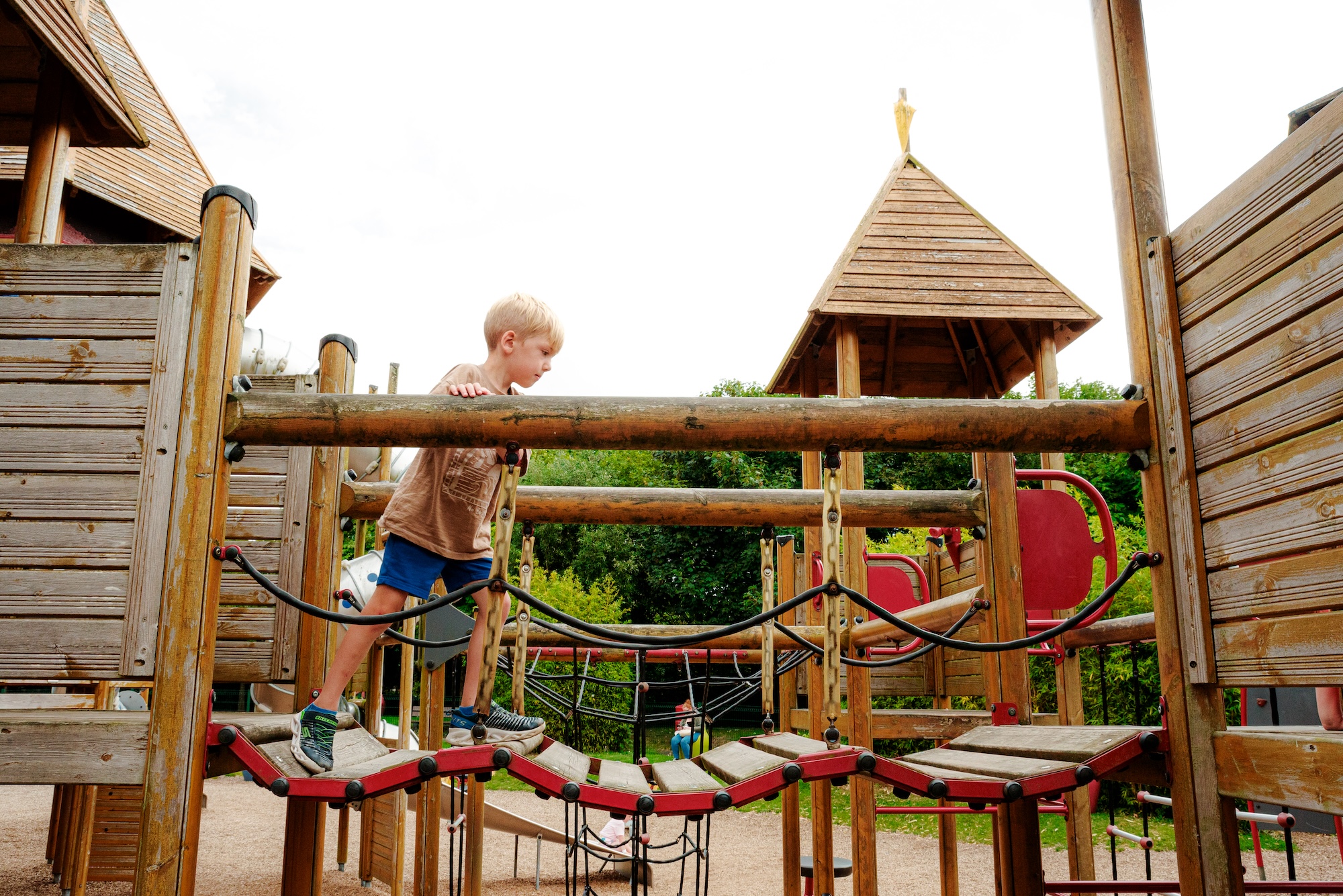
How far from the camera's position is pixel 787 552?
19.2 ft

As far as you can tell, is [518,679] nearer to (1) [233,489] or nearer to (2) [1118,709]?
(1) [233,489]

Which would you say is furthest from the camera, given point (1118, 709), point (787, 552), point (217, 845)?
point (1118, 709)

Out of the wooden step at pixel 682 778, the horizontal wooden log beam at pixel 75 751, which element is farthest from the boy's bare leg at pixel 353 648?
the wooden step at pixel 682 778

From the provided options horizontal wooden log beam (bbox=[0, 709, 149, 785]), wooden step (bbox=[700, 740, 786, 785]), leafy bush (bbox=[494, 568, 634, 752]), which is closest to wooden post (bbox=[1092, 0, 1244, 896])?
wooden step (bbox=[700, 740, 786, 785])

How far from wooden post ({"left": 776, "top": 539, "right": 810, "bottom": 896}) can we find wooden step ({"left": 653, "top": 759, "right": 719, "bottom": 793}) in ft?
5.48

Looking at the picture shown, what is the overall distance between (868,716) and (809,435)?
2767mm

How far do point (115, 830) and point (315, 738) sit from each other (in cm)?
579

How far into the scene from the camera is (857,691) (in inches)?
189

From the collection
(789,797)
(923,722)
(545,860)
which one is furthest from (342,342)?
(545,860)

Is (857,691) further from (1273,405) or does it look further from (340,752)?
(1273,405)

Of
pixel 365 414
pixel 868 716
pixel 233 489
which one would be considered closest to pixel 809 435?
pixel 365 414

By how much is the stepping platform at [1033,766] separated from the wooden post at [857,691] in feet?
2.82

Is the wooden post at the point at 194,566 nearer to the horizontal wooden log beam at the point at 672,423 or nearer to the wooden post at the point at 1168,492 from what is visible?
the horizontal wooden log beam at the point at 672,423

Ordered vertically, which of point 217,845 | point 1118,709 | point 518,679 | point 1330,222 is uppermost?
point 1330,222
